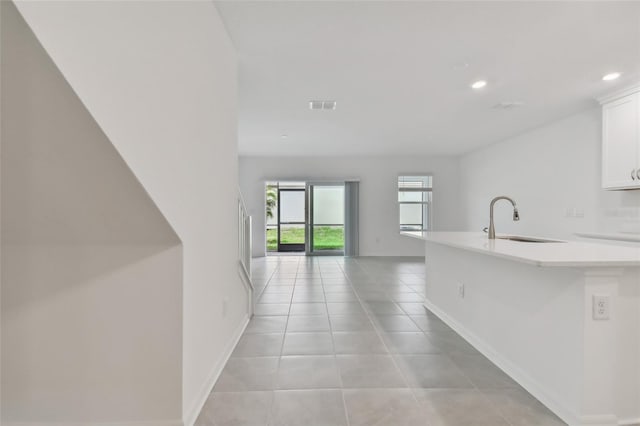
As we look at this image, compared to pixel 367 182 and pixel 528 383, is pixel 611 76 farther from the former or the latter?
pixel 367 182

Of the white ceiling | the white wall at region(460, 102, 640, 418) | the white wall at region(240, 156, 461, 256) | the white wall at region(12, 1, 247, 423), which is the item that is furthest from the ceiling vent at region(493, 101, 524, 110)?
the white wall at region(240, 156, 461, 256)

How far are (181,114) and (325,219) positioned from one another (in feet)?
21.9

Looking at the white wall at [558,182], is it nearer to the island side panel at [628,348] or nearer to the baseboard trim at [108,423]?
the island side panel at [628,348]

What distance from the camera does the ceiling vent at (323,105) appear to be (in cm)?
412

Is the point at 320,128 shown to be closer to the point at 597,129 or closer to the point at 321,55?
the point at 321,55

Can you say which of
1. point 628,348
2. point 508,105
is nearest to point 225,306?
point 628,348

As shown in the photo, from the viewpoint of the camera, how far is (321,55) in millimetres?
2865

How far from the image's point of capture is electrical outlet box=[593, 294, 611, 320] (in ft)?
5.36

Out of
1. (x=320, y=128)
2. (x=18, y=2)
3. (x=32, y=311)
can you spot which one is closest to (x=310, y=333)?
(x=32, y=311)

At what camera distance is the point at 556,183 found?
5.05m

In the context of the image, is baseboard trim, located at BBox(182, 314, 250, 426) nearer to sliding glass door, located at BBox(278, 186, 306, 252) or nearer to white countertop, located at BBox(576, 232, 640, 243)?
white countertop, located at BBox(576, 232, 640, 243)

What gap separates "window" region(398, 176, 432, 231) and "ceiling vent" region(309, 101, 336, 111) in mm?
4267

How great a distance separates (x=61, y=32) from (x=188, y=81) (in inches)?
34.7

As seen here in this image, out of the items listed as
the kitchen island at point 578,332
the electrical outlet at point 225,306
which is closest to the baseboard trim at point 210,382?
the electrical outlet at point 225,306
